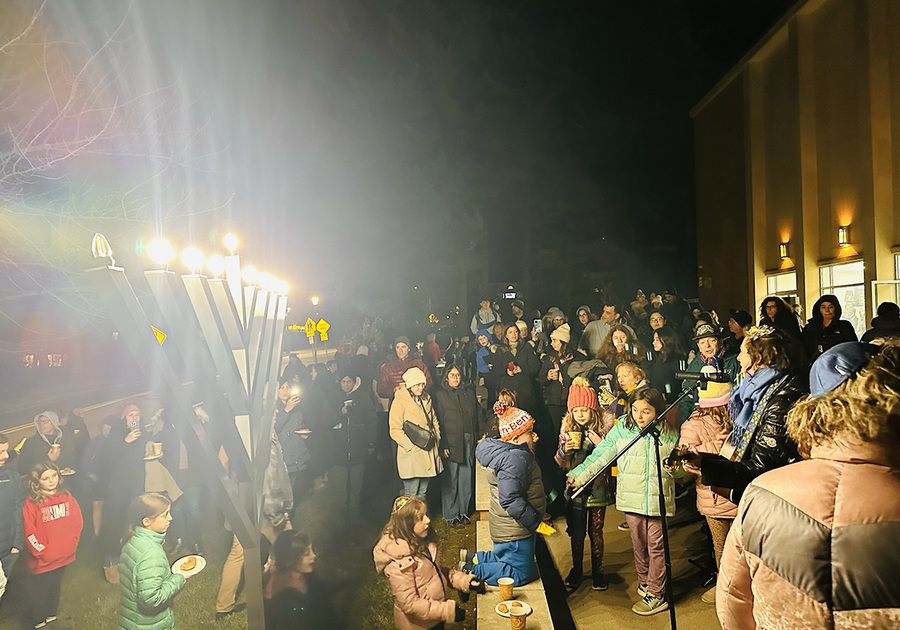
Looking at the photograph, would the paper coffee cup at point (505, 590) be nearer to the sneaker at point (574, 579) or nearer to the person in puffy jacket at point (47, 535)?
the sneaker at point (574, 579)

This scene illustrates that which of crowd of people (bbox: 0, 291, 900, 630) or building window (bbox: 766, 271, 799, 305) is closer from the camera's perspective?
crowd of people (bbox: 0, 291, 900, 630)

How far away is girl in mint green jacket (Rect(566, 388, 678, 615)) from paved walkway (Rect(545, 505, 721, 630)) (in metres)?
0.17

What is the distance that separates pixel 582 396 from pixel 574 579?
184 cm

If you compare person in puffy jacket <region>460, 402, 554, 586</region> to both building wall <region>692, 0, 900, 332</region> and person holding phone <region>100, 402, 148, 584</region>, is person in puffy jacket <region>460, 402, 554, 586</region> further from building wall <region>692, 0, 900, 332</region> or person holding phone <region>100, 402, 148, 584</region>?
building wall <region>692, 0, 900, 332</region>

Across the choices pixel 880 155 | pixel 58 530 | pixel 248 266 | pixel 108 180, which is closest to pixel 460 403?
pixel 248 266

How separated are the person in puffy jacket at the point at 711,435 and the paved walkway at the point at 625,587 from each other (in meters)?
0.29

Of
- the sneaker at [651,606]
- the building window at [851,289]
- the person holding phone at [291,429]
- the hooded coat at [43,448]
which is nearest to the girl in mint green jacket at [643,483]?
the sneaker at [651,606]

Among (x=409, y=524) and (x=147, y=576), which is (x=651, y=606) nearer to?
(x=409, y=524)

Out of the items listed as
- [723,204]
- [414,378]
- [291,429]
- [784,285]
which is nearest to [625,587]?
[414,378]

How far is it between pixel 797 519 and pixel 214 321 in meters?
2.70

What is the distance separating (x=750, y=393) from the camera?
13.5 feet

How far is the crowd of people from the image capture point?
6.73ft

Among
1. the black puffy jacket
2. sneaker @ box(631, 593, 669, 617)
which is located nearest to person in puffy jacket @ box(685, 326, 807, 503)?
sneaker @ box(631, 593, 669, 617)

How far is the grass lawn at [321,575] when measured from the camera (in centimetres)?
583
